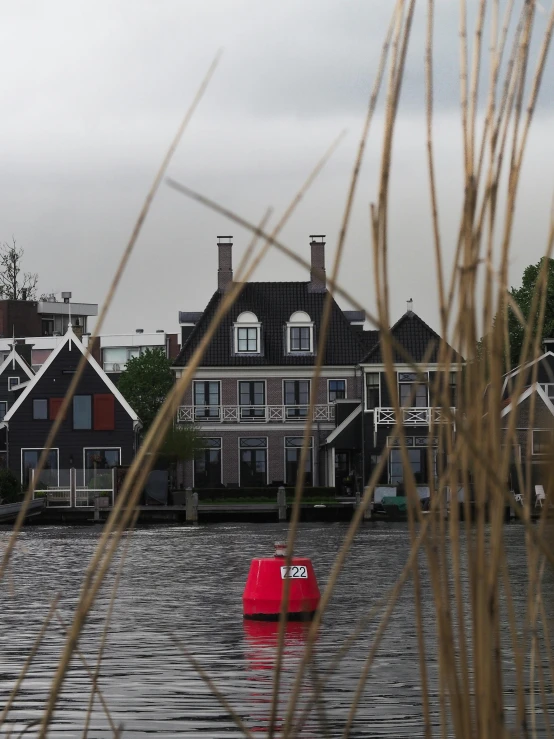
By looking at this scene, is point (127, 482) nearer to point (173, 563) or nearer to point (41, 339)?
point (173, 563)

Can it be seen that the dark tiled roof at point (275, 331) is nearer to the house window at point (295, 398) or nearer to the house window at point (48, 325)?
the house window at point (295, 398)

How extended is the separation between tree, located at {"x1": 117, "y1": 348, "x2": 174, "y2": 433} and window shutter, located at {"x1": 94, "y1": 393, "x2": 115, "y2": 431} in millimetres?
11553

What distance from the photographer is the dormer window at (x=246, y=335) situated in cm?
5609

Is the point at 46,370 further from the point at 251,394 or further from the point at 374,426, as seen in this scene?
the point at 374,426

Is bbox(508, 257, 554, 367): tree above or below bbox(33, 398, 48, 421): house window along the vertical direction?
above

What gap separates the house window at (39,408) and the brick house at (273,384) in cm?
597

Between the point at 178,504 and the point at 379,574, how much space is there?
28.1 meters

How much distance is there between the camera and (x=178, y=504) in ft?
151

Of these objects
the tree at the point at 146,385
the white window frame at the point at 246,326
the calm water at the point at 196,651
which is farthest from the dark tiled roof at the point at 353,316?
the calm water at the point at 196,651

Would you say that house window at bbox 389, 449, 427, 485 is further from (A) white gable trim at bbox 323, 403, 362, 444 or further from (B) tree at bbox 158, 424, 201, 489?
(B) tree at bbox 158, 424, 201, 489

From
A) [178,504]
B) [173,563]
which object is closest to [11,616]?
[173,563]

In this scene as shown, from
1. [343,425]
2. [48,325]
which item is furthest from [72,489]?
[48,325]

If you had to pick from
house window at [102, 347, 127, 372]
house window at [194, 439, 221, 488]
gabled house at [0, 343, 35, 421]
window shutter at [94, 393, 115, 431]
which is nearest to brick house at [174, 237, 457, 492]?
house window at [194, 439, 221, 488]

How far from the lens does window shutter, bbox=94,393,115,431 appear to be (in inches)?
1967
